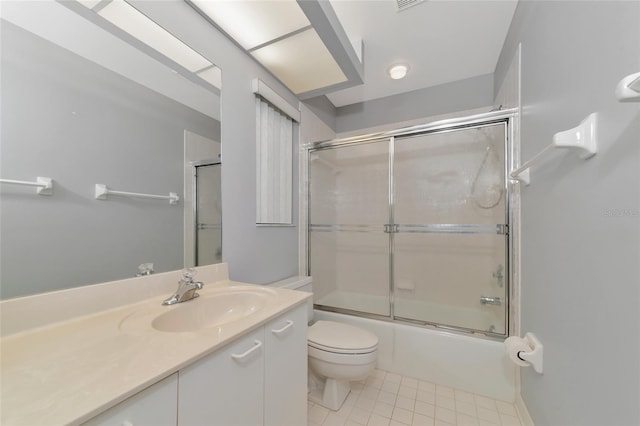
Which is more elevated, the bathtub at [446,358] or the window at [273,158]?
the window at [273,158]

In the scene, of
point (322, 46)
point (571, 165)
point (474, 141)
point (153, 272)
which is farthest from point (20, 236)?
point (474, 141)

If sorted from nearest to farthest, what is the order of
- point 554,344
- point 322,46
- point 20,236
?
point 20,236 < point 554,344 < point 322,46

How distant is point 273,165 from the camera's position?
176 centimetres

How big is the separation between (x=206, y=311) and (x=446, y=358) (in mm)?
1569

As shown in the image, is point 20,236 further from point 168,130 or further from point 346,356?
point 346,356

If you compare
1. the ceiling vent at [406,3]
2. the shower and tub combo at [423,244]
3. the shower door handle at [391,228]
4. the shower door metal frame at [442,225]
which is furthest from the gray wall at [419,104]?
the shower door handle at [391,228]

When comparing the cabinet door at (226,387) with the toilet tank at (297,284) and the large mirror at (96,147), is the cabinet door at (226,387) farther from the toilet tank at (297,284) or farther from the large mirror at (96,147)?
the toilet tank at (297,284)

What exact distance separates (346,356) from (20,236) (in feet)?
4.70

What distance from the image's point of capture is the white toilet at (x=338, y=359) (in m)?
1.30

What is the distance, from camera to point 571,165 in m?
0.80

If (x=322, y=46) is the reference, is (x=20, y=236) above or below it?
below

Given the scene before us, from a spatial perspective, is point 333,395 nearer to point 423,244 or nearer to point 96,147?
point 423,244

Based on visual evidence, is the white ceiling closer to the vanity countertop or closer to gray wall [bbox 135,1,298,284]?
gray wall [bbox 135,1,298,284]

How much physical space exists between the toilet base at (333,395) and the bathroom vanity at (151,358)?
0.38 metres
